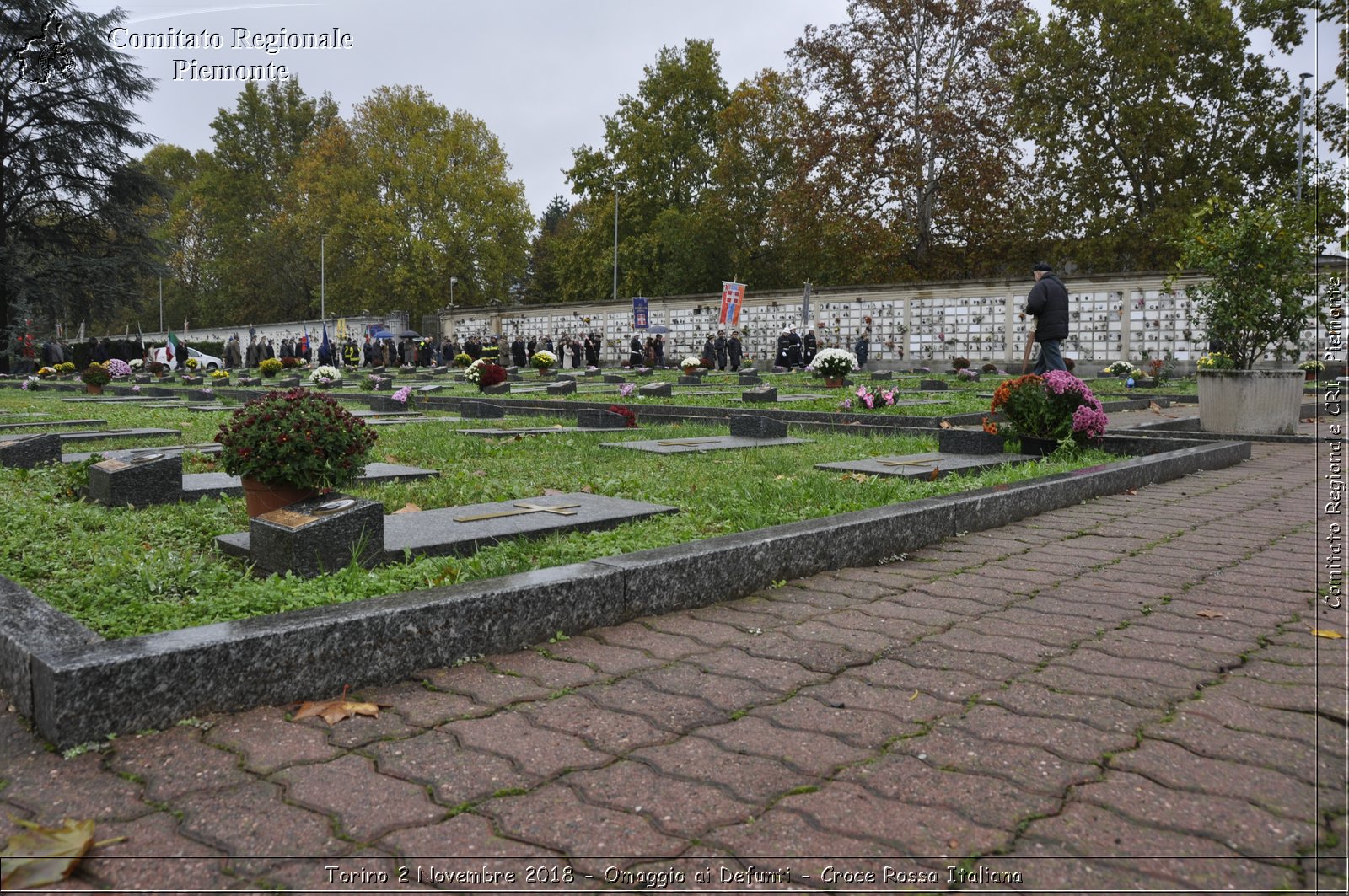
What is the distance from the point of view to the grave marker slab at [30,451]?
784cm

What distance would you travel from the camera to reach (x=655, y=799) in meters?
2.36

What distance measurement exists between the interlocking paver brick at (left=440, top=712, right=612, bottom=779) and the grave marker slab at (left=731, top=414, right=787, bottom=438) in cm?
828

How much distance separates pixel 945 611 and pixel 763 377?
21300 mm

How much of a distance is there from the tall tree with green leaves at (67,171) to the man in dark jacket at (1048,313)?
3615 cm

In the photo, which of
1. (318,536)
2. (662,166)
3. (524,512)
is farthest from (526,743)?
(662,166)

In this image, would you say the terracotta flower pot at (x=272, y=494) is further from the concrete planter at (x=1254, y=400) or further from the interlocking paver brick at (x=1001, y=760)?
the concrete planter at (x=1254, y=400)

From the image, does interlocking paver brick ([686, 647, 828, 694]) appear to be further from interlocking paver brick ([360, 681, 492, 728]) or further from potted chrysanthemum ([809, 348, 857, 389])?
potted chrysanthemum ([809, 348, 857, 389])

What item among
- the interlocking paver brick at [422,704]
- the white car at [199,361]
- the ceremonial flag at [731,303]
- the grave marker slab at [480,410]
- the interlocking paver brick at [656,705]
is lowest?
the interlocking paver brick at [656,705]

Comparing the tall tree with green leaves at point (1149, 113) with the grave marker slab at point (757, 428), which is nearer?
the grave marker slab at point (757, 428)

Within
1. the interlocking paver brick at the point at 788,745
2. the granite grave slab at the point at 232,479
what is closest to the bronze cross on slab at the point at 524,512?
the granite grave slab at the point at 232,479

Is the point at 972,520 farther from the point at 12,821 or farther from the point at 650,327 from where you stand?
the point at 650,327

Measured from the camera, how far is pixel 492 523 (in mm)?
5242

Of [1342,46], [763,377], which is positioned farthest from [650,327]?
[1342,46]

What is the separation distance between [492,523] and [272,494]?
1153 millimetres
